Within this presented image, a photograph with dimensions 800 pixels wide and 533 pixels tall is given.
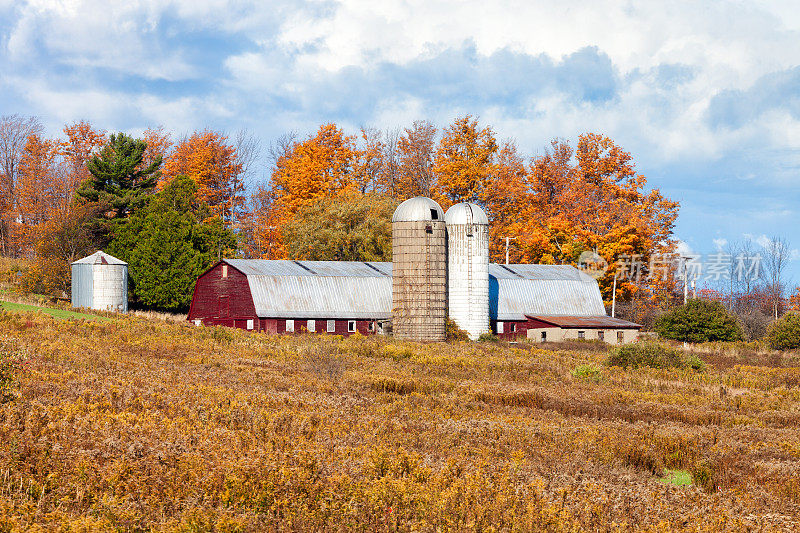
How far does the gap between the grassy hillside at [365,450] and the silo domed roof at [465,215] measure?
24.6 metres

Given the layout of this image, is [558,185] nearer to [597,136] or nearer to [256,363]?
[597,136]

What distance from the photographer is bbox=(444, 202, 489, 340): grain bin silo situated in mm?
48188

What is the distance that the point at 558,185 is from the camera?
75438 mm

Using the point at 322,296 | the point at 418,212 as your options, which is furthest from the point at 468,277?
the point at 322,296

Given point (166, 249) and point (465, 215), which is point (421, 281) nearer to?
point (465, 215)

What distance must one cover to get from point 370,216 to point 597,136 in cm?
2350

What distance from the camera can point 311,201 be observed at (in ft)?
223

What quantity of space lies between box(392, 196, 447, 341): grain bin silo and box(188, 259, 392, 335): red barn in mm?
3845

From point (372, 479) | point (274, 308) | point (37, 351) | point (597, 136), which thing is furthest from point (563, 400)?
point (597, 136)

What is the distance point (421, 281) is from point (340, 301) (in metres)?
6.51

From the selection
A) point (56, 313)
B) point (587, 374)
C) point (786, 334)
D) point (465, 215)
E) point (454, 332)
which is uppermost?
point (465, 215)

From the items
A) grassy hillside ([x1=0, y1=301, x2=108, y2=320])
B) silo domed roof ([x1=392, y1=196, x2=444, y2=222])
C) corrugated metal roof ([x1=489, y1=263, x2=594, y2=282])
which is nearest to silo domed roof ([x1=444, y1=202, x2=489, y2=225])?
silo domed roof ([x1=392, y1=196, x2=444, y2=222])

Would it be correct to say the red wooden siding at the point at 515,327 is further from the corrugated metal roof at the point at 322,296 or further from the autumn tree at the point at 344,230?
the autumn tree at the point at 344,230

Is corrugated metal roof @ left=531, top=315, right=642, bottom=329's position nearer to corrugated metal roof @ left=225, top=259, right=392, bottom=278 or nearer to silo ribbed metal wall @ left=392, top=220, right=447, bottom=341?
silo ribbed metal wall @ left=392, top=220, right=447, bottom=341
